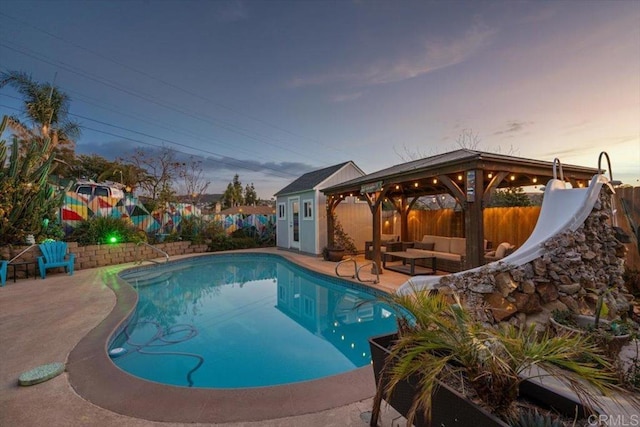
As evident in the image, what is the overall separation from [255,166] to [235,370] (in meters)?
24.9

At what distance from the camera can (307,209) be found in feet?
43.1

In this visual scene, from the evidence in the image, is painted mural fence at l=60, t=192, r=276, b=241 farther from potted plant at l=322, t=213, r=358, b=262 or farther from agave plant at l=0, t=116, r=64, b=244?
potted plant at l=322, t=213, r=358, b=262

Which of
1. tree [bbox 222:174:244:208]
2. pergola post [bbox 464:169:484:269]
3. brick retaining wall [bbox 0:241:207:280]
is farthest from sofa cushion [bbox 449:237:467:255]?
tree [bbox 222:174:244:208]

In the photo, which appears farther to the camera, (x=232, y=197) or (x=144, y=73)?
(x=232, y=197)

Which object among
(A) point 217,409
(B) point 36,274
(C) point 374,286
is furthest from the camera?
(B) point 36,274

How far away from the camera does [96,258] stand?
400 inches

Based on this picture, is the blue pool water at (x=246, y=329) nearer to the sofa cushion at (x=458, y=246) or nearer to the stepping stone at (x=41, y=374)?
the stepping stone at (x=41, y=374)

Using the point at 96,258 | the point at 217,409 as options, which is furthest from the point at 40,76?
the point at 217,409

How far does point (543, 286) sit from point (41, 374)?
6215 mm

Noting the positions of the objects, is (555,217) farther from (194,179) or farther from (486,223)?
(194,179)

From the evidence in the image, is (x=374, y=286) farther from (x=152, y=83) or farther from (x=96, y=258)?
(x=152, y=83)

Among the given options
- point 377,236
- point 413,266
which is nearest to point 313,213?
point 377,236

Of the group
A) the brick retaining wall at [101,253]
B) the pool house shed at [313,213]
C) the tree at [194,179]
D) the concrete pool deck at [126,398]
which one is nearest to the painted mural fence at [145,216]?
the brick retaining wall at [101,253]

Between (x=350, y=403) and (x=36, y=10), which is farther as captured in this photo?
(x=36, y=10)
